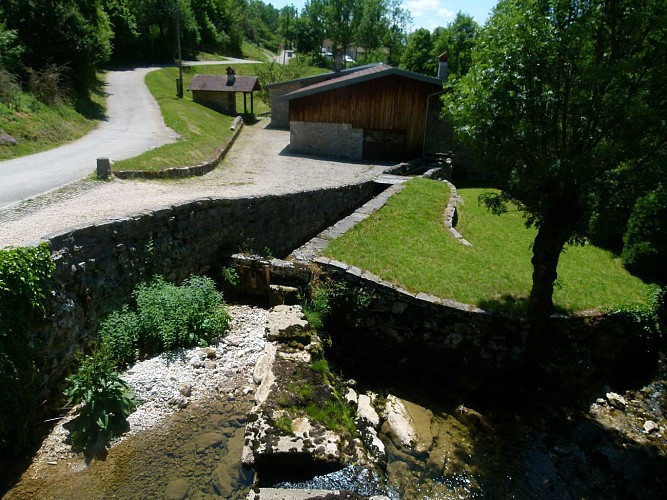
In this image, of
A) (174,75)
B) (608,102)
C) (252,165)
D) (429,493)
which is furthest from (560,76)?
(174,75)

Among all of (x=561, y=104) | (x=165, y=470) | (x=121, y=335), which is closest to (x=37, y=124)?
(x=121, y=335)

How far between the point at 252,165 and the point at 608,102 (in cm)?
1546

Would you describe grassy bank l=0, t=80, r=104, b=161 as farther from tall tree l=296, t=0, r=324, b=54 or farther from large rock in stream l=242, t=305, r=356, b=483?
tall tree l=296, t=0, r=324, b=54

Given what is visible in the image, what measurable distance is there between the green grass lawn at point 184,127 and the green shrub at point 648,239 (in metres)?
14.7

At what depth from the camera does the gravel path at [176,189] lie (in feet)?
30.0

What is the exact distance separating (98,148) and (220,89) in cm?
1739

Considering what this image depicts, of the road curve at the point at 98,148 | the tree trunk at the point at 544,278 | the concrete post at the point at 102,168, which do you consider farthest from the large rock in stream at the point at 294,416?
the concrete post at the point at 102,168

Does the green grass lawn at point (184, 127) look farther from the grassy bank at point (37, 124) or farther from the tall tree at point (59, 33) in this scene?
the tall tree at point (59, 33)

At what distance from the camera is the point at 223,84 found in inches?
1314

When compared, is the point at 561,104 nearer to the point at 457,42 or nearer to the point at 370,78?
the point at 370,78

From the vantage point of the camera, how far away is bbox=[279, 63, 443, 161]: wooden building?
73.8 feet

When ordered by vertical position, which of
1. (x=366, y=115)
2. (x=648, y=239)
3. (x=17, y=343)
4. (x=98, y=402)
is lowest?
(x=98, y=402)

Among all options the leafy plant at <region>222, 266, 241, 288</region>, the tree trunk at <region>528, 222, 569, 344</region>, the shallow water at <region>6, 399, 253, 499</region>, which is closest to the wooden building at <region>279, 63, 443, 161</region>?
the leafy plant at <region>222, 266, 241, 288</region>

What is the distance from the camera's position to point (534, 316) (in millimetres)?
7988
